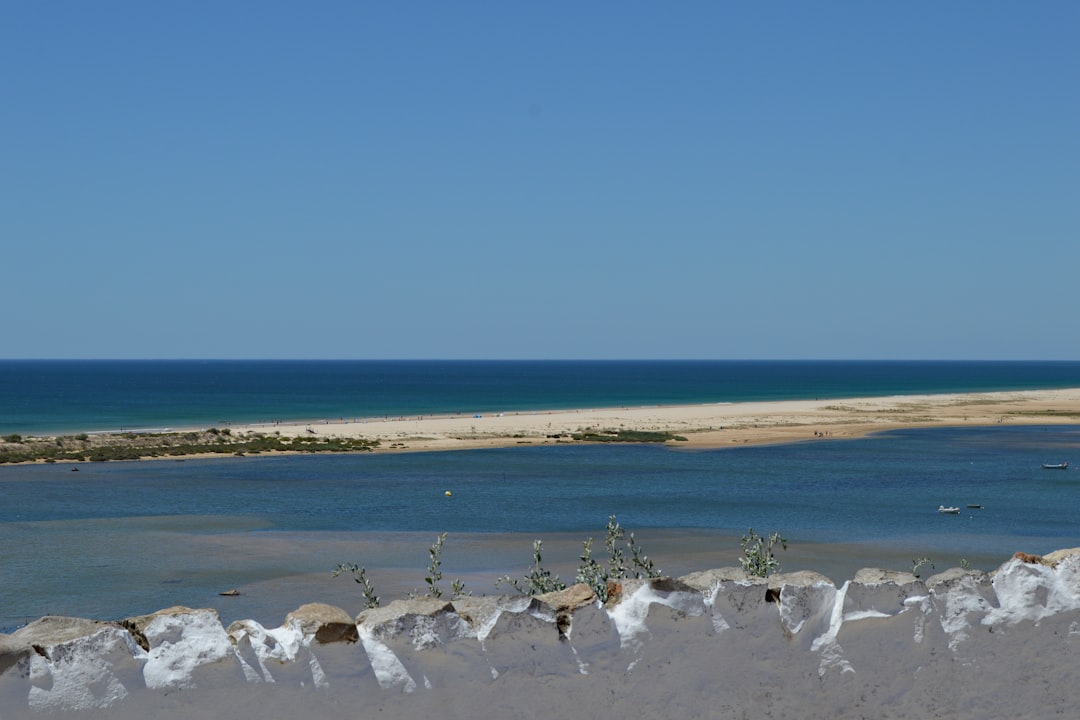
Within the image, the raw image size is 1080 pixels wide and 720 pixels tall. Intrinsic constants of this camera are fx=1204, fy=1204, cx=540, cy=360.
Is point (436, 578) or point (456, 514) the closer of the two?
point (436, 578)

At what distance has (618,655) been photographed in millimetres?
6750

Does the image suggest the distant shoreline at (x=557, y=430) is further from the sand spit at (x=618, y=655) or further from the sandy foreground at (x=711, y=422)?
the sand spit at (x=618, y=655)

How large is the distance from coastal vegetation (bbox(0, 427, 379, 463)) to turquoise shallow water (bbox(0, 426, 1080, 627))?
301 centimetres

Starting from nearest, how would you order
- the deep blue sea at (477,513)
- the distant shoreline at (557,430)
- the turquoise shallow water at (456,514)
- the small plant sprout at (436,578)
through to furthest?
1. the small plant sprout at (436,578)
2. the deep blue sea at (477,513)
3. the turquoise shallow water at (456,514)
4. the distant shoreline at (557,430)

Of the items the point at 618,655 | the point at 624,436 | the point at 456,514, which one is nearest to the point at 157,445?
the point at 624,436

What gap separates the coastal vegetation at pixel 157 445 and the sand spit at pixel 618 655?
160 feet

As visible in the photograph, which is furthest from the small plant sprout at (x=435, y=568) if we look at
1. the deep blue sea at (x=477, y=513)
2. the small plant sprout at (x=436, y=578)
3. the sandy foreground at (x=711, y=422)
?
the sandy foreground at (x=711, y=422)

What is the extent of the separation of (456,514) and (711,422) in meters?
44.6

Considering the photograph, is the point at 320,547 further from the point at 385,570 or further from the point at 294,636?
the point at 294,636

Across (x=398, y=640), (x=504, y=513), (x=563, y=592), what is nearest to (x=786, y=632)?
(x=563, y=592)

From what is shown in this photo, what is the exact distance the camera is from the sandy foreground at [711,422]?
63344 millimetres

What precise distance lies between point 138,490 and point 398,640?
120ft

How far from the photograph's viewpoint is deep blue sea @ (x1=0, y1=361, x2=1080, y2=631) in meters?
23.9

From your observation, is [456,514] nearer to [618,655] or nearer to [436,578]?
[436,578]
